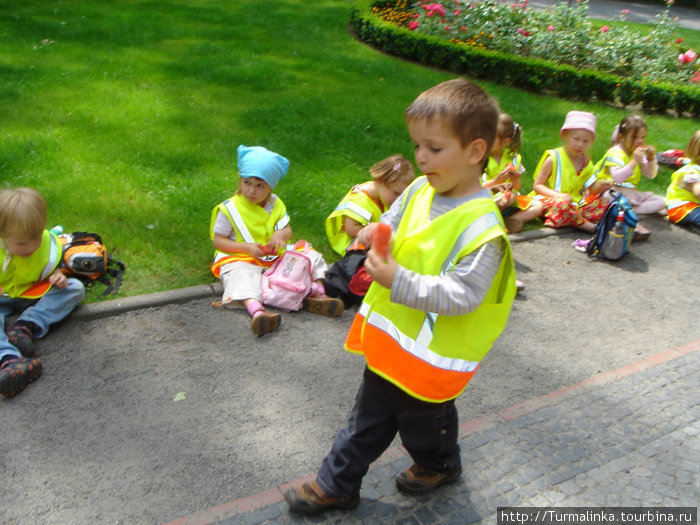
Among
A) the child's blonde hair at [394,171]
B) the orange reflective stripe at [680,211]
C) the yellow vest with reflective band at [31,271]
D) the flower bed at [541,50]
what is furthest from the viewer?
the flower bed at [541,50]

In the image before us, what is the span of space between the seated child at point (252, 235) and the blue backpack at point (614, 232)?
9.55 feet

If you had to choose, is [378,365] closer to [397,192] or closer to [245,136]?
[397,192]

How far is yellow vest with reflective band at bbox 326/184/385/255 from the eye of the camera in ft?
17.0

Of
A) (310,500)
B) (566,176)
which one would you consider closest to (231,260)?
(310,500)

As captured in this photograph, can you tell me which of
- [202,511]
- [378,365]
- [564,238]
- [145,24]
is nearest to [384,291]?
[378,365]

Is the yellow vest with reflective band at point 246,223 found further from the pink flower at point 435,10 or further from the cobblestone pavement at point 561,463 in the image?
the pink flower at point 435,10

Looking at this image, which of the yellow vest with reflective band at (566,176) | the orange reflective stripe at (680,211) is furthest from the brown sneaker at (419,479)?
the orange reflective stripe at (680,211)

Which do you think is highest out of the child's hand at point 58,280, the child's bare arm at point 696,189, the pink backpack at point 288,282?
the child's hand at point 58,280

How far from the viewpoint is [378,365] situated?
2.58 m

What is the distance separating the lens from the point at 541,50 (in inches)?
446

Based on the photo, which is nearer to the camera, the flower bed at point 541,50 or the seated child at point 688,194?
the seated child at point 688,194

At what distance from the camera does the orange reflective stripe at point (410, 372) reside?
2453 millimetres

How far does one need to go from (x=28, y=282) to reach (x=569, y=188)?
17.2ft

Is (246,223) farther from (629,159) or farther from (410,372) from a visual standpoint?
(629,159)
